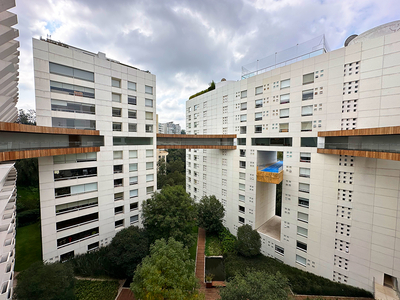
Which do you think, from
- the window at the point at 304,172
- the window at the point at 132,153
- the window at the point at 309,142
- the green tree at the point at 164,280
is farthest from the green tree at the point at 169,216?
the window at the point at 309,142

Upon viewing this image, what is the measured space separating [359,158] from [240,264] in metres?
15.3

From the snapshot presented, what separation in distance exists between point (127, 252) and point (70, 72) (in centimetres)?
1816

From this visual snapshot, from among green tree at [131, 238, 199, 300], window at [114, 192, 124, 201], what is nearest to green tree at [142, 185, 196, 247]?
window at [114, 192, 124, 201]

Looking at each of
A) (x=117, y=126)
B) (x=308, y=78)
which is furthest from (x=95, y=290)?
(x=308, y=78)

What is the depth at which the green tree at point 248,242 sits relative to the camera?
18.9 meters

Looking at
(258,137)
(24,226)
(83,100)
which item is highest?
(83,100)

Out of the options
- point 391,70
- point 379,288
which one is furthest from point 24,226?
point 391,70

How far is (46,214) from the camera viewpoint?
50.3 feet

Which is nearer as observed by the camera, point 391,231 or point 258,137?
point 391,231

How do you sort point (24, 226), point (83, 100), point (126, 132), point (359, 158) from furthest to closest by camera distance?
point (24, 226) < point (126, 132) < point (83, 100) < point (359, 158)

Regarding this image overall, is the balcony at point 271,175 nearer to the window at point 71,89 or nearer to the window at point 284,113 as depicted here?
the window at point 284,113

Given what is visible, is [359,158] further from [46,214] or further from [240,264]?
[46,214]

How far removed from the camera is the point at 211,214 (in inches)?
914

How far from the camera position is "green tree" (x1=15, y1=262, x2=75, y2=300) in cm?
1055
